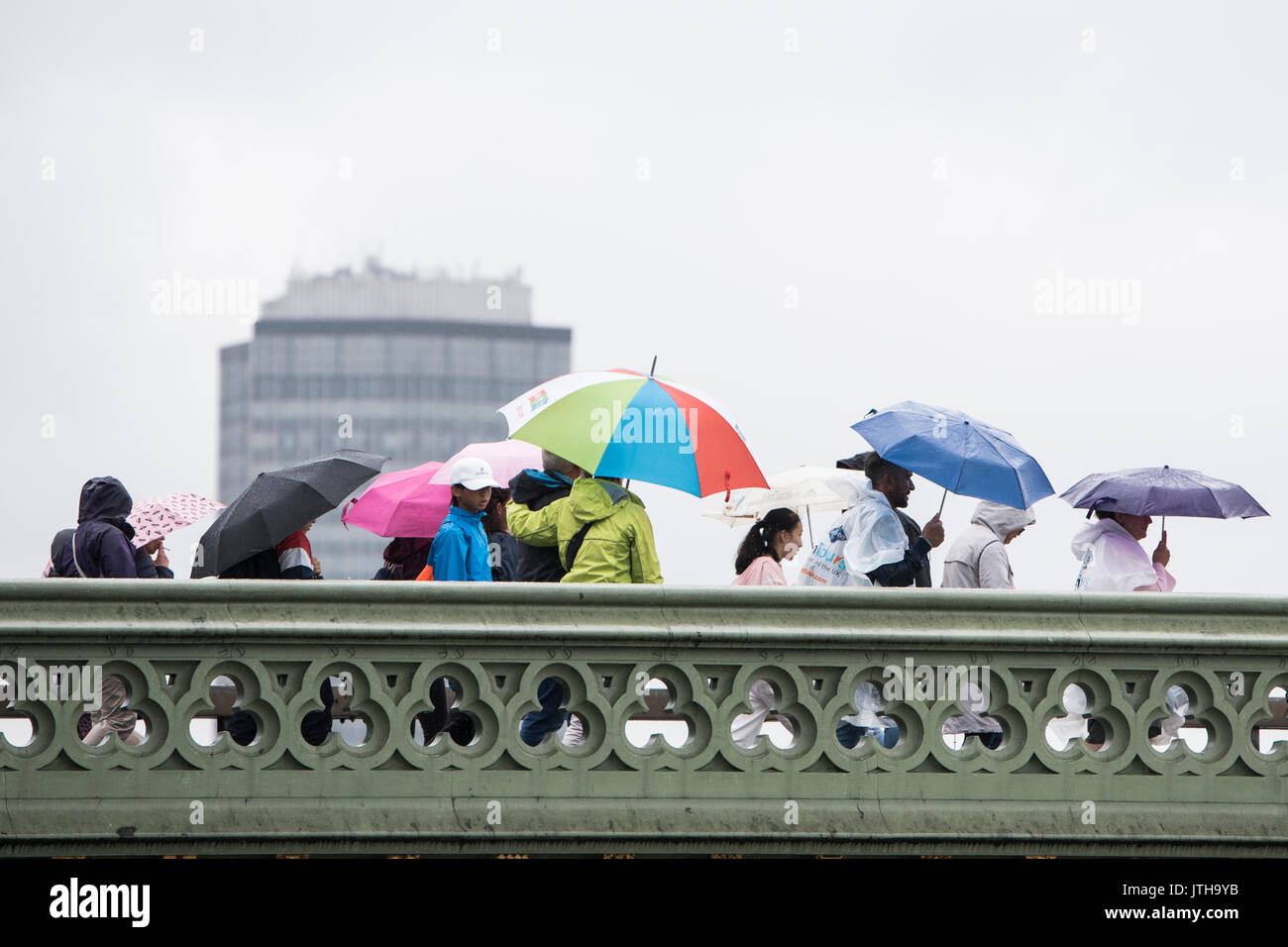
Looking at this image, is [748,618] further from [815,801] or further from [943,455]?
[943,455]

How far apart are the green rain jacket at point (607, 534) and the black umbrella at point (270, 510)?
4.13 feet

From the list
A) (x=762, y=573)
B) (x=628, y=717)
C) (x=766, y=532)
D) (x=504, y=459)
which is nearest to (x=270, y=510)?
(x=504, y=459)

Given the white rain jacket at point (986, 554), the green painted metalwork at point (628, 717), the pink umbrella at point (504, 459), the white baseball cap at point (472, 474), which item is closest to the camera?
the green painted metalwork at point (628, 717)

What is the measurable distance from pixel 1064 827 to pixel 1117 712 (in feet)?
1.78

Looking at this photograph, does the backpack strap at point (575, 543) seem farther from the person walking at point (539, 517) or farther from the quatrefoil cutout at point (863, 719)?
the quatrefoil cutout at point (863, 719)

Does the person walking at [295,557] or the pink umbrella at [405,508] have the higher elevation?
the pink umbrella at [405,508]

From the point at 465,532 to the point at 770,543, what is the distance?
2152 millimetres

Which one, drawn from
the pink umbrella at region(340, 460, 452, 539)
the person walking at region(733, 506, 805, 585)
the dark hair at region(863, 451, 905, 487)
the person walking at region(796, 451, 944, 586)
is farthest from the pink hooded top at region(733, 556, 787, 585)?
the pink umbrella at region(340, 460, 452, 539)

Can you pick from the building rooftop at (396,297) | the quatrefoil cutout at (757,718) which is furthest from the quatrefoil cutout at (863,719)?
the building rooftop at (396,297)

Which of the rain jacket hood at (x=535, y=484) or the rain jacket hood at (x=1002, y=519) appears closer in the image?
the rain jacket hood at (x=535, y=484)

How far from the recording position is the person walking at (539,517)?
8938 mm

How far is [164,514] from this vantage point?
10.6 metres

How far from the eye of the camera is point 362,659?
7219 mm
